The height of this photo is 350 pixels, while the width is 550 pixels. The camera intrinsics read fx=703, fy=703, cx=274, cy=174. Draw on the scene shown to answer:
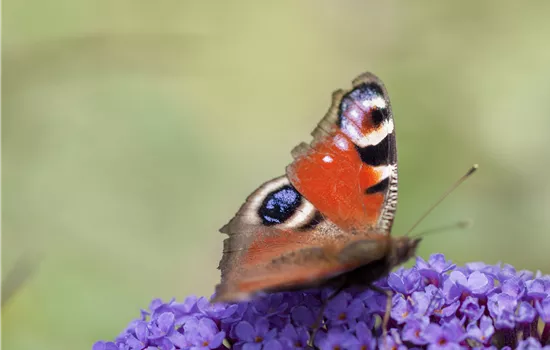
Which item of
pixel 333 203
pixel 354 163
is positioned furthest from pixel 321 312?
pixel 354 163

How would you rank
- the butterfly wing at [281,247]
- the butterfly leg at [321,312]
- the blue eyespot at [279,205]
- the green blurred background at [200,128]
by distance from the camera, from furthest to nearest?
the green blurred background at [200,128] → the blue eyespot at [279,205] → the butterfly leg at [321,312] → the butterfly wing at [281,247]

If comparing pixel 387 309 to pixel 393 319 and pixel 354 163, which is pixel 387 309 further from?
pixel 354 163

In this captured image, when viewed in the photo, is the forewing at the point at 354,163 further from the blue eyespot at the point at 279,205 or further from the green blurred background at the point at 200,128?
the green blurred background at the point at 200,128

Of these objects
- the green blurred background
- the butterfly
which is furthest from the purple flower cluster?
the green blurred background

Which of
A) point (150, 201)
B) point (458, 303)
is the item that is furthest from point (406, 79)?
point (458, 303)

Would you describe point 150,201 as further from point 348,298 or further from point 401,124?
point 348,298

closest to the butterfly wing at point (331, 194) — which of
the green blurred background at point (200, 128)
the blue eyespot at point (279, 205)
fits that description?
the blue eyespot at point (279, 205)
